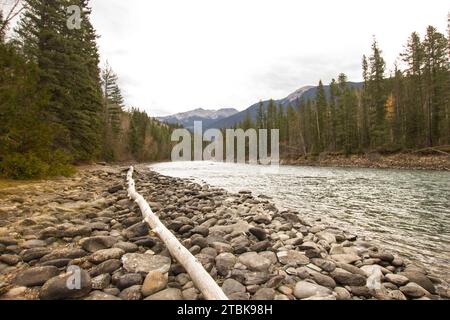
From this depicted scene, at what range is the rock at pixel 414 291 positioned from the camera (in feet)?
9.82

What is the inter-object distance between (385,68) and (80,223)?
4454 centimetres

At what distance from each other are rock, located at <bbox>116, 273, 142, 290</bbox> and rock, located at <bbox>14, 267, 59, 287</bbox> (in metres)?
0.88

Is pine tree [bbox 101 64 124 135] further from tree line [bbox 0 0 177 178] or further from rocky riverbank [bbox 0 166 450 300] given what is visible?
rocky riverbank [bbox 0 166 450 300]

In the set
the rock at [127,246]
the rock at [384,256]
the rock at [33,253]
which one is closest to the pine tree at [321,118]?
the rock at [384,256]

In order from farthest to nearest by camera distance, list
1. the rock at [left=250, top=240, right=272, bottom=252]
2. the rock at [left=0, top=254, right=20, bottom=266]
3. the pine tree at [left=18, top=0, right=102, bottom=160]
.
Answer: the pine tree at [left=18, top=0, right=102, bottom=160]
the rock at [left=250, top=240, right=272, bottom=252]
the rock at [left=0, top=254, right=20, bottom=266]

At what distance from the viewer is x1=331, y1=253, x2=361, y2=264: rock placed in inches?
154

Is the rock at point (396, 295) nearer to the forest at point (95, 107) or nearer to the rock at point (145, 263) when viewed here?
the rock at point (145, 263)

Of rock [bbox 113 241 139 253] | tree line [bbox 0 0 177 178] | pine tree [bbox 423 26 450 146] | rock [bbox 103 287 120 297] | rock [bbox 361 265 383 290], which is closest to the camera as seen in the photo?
rock [bbox 103 287 120 297]

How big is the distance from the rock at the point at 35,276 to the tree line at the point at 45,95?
8618 millimetres

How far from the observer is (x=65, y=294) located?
2.55 metres

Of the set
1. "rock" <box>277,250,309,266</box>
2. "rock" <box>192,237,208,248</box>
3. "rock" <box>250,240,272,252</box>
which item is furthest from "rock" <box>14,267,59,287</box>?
"rock" <box>277,250,309,266</box>

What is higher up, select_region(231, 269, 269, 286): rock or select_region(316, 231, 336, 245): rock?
select_region(231, 269, 269, 286): rock

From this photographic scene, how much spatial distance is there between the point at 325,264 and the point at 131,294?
280cm
